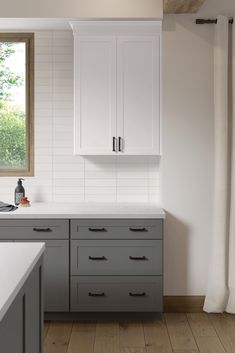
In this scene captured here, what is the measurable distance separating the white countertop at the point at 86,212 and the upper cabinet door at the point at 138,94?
0.48 metres

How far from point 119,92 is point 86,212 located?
1.05 m

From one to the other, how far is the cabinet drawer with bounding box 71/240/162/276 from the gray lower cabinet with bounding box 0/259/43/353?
4.74 ft

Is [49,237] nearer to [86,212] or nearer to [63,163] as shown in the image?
[86,212]

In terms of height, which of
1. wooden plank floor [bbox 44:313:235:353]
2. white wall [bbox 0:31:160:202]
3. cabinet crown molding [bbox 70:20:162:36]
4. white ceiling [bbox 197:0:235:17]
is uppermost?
white ceiling [bbox 197:0:235:17]

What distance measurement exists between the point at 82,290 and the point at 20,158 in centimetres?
141

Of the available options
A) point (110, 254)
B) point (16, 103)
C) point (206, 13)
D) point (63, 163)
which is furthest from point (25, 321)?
point (206, 13)

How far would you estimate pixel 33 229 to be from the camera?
4.43 meters

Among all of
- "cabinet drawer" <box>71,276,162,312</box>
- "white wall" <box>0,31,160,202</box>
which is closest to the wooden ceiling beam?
"white wall" <box>0,31,160,202</box>

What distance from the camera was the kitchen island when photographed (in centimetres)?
209

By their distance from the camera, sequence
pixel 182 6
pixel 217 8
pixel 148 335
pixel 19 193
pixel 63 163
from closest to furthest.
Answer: pixel 148 335 < pixel 182 6 < pixel 217 8 < pixel 19 193 < pixel 63 163

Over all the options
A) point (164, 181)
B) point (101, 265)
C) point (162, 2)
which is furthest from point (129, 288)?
point (162, 2)

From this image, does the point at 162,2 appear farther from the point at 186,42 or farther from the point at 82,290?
the point at 82,290

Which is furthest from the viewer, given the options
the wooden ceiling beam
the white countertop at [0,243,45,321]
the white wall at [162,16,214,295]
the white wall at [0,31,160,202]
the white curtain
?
the white wall at [0,31,160,202]

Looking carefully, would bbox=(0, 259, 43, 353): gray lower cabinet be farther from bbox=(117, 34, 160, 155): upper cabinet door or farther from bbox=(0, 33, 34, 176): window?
bbox=(0, 33, 34, 176): window
